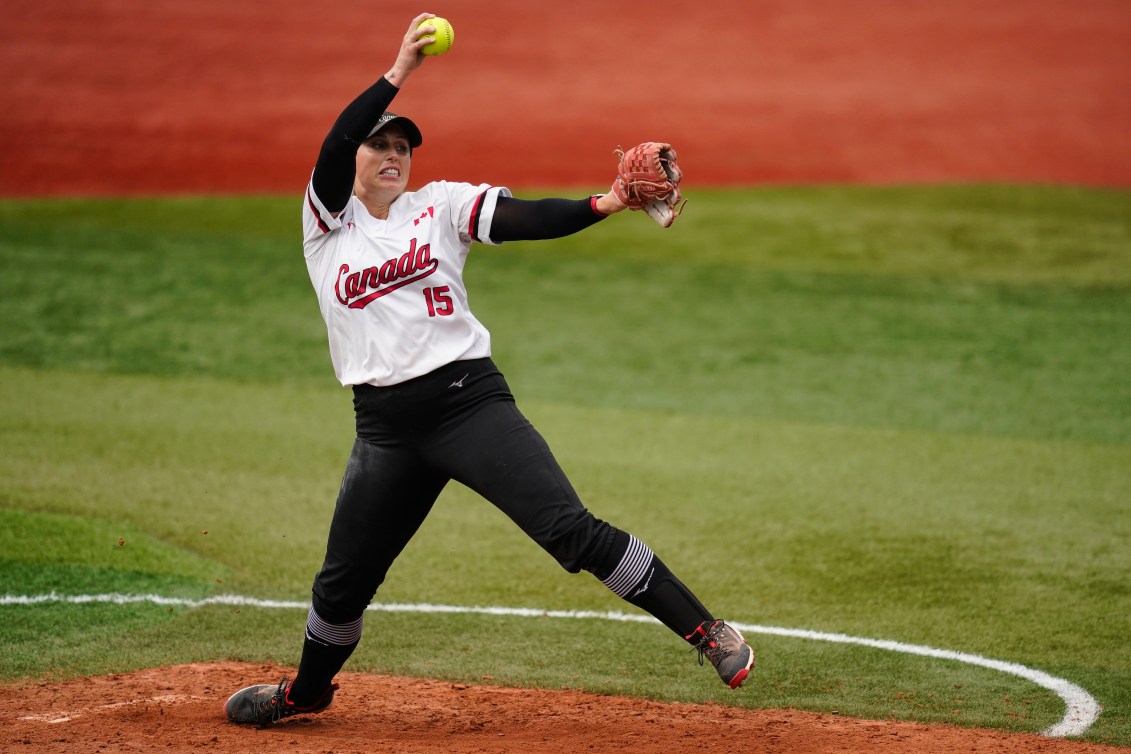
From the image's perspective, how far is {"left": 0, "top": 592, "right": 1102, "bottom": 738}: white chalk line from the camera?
190 inches

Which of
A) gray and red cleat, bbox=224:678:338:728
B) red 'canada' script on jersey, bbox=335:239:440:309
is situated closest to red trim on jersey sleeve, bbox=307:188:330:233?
red 'canada' script on jersey, bbox=335:239:440:309

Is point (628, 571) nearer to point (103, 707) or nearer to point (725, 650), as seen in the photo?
point (725, 650)

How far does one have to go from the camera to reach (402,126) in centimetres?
418

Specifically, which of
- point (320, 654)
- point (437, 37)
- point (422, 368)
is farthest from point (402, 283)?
point (320, 654)

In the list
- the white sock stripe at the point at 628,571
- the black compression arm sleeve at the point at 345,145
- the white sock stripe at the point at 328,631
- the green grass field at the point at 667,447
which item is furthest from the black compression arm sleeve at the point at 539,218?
the green grass field at the point at 667,447

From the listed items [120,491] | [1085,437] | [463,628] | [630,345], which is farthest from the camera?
[630,345]

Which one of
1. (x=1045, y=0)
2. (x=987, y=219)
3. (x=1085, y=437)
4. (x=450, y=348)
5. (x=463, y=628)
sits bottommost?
(x=463, y=628)

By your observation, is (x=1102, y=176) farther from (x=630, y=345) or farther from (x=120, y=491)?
(x=120, y=491)

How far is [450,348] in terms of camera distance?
397cm

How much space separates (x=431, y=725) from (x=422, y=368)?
4.27 feet

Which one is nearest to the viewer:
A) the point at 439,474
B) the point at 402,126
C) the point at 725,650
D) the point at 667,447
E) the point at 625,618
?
the point at 725,650

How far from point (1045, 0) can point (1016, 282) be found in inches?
458

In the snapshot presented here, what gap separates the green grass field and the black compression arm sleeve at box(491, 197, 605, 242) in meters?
1.87

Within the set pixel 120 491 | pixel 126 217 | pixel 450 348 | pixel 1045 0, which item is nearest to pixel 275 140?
pixel 126 217
